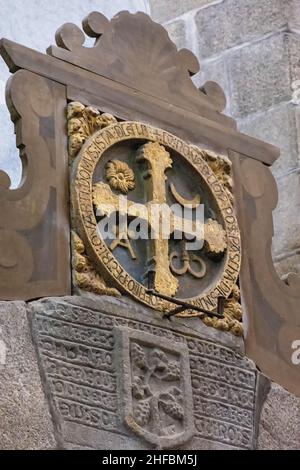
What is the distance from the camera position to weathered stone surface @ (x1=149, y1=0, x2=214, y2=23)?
6.74 meters

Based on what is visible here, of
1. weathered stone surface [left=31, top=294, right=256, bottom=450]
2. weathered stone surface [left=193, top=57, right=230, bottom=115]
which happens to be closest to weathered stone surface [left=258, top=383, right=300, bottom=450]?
weathered stone surface [left=31, top=294, right=256, bottom=450]

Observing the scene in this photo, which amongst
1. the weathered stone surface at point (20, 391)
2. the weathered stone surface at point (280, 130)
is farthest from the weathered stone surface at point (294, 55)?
the weathered stone surface at point (20, 391)

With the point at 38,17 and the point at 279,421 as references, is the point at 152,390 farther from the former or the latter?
the point at 38,17

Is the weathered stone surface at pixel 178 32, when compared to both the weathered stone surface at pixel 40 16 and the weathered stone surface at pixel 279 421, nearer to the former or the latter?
the weathered stone surface at pixel 40 16

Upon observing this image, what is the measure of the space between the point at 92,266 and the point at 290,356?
667 millimetres

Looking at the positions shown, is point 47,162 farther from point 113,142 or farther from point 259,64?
point 259,64

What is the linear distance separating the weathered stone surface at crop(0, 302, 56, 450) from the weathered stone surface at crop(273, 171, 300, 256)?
150 cm

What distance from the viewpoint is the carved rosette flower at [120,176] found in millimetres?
5262

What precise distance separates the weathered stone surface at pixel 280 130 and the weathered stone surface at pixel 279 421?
1.12 metres

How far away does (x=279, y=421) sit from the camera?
210 inches

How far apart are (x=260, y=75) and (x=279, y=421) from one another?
1505 mm

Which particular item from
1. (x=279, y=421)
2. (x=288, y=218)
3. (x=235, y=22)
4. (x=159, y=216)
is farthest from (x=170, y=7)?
→ (x=279, y=421)

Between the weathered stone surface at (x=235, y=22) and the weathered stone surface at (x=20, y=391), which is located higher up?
the weathered stone surface at (x=235, y=22)

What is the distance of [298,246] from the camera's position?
20.5ft
